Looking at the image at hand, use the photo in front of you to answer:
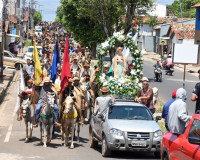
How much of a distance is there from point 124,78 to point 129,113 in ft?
16.8

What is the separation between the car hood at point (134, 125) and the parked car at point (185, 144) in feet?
10.6

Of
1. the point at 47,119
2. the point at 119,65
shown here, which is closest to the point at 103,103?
the point at 47,119

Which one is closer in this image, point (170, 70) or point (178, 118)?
point (178, 118)

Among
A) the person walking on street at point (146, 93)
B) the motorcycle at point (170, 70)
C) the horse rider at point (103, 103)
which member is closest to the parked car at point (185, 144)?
the horse rider at point (103, 103)

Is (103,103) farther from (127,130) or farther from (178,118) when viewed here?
(178,118)

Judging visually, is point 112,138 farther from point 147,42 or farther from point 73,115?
point 147,42

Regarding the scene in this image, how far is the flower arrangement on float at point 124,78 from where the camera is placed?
787 inches

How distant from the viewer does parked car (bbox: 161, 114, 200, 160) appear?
30.3ft

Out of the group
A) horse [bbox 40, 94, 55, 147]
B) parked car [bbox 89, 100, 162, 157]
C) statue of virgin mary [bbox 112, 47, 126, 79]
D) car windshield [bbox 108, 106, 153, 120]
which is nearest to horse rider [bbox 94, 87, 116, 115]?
parked car [bbox 89, 100, 162, 157]

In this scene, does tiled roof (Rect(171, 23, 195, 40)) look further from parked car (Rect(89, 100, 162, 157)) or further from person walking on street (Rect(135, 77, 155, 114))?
parked car (Rect(89, 100, 162, 157))

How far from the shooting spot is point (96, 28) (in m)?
62.8

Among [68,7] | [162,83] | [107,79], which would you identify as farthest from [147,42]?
[107,79]

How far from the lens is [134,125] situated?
14883mm

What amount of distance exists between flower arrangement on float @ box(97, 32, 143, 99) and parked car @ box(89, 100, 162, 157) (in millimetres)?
3837
